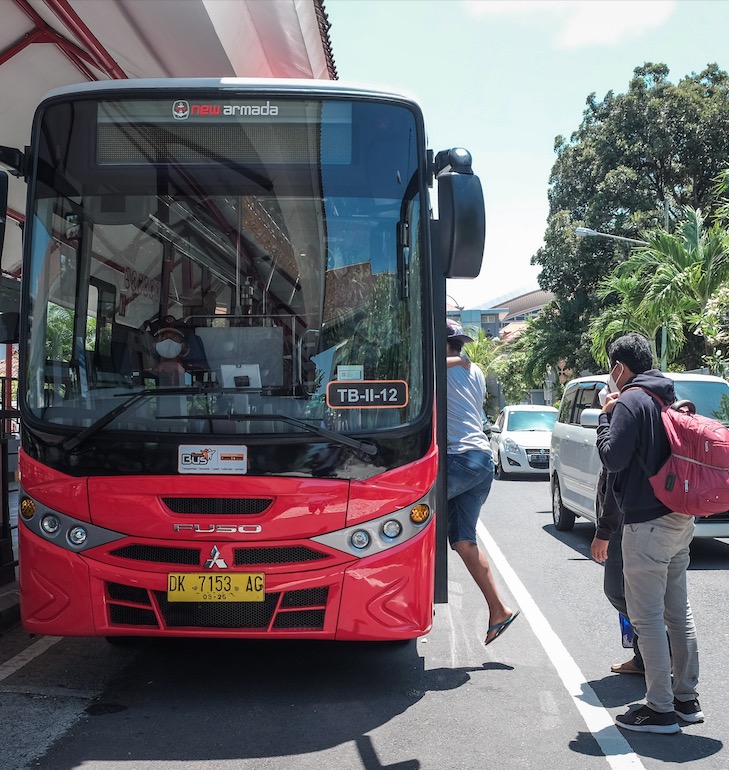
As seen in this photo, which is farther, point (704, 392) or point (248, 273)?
point (704, 392)

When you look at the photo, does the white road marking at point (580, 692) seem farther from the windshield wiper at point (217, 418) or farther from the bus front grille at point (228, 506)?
the bus front grille at point (228, 506)

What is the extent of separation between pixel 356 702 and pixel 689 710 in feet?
5.56

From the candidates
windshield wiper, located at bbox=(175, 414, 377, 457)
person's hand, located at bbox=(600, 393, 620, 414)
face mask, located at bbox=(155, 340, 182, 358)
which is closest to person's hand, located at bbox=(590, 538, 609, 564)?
person's hand, located at bbox=(600, 393, 620, 414)

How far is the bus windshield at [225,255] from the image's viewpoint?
5.67m

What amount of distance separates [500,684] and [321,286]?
8.08 ft

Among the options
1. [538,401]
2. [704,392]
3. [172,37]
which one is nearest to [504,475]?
[704,392]

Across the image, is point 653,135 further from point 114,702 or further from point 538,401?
point 538,401

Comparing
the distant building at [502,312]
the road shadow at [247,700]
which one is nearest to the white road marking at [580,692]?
the road shadow at [247,700]

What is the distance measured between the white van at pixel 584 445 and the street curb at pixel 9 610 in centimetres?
546

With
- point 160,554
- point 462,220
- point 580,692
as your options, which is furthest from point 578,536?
point 160,554

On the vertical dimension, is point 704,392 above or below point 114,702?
above

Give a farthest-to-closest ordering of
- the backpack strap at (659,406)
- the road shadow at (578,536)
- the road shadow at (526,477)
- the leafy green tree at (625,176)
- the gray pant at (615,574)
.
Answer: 1. the leafy green tree at (625,176)
2. the road shadow at (526,477)
3. the road shadow at (578,536)
4. the gray pant at (615,574)
5. the backpack strap at (659,406)

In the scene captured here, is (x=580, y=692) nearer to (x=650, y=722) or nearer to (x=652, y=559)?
(x=650, y=722)

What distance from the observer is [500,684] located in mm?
5992
